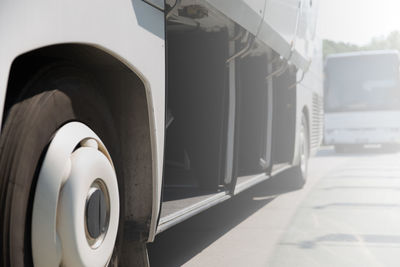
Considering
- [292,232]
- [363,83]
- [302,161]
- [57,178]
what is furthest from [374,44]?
[57,178]

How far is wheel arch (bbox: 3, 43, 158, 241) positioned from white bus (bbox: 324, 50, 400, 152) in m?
15.1

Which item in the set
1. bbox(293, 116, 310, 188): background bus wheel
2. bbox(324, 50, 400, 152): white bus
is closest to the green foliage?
bbox(324, 50, 400, 152): white bus

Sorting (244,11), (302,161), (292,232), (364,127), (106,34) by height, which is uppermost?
(244,11)

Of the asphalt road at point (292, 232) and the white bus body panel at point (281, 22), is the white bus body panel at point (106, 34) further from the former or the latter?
the asphalt road at point (292, 232)

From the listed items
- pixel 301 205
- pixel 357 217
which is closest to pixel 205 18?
pixel 357 217

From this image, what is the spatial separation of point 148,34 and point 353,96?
15.7 metres

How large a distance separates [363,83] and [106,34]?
16.1 meters

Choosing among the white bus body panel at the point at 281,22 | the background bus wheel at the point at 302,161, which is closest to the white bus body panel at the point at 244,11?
the white bus body panel at the point at 281,22

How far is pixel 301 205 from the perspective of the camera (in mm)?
6230

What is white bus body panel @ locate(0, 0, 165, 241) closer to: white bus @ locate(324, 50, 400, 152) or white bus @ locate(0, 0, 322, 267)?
white bus @ locate(0, 0, 322, 267)

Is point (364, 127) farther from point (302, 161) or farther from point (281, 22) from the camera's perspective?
point (281, 22)

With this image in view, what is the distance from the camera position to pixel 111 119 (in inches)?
92.7

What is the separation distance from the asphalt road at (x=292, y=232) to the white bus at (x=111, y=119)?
46 cm

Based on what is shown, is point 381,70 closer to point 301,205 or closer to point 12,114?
point 301,205
